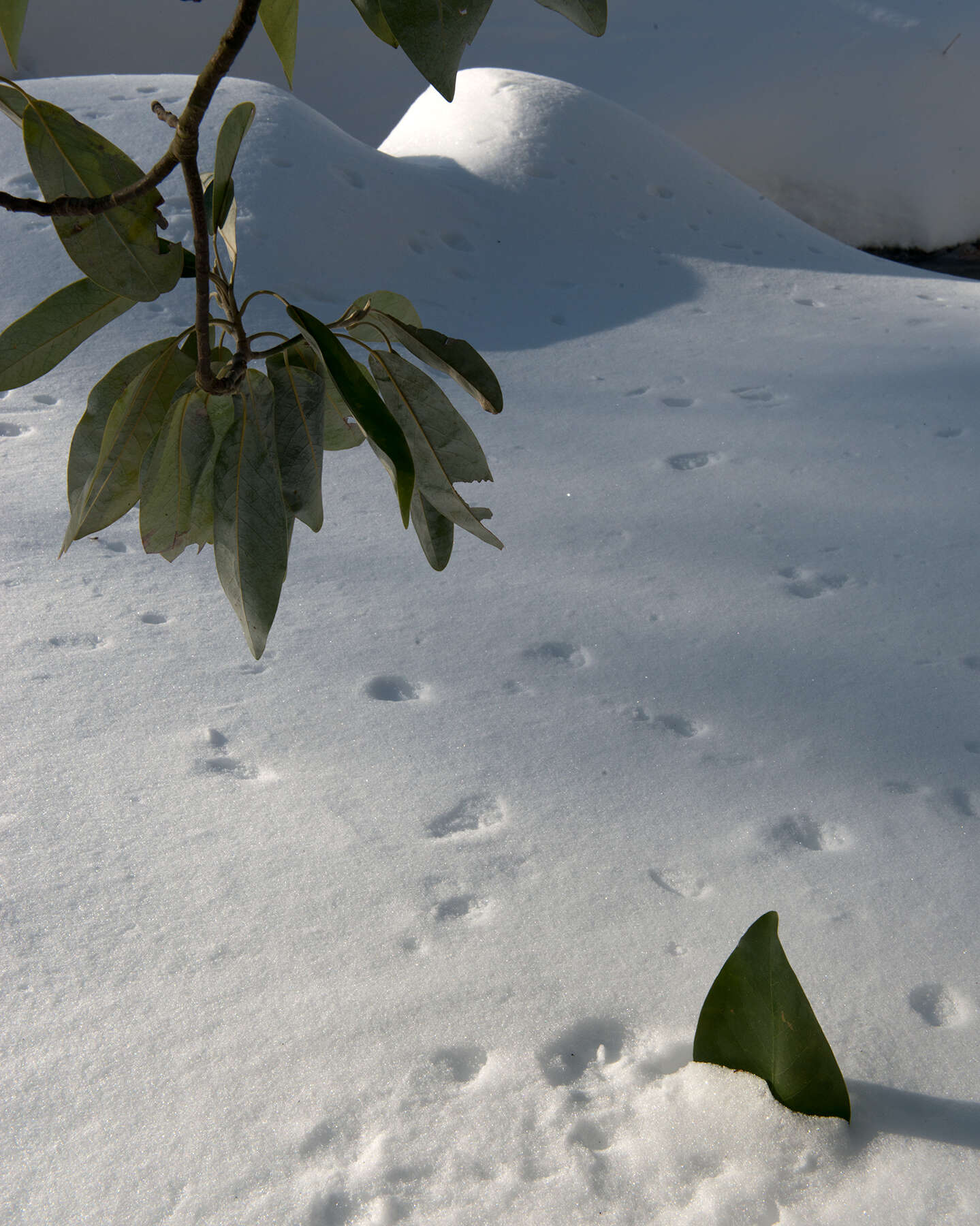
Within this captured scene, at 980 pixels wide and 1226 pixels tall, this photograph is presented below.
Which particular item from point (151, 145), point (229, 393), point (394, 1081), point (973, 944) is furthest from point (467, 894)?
point (151, 145)

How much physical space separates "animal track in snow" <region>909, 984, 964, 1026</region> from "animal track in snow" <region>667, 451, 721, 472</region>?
1113mm

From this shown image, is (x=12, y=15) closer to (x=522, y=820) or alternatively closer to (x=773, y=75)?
(x=522, y=820)

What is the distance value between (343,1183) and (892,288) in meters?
2.58

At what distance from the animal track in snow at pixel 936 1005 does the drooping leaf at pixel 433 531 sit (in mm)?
551

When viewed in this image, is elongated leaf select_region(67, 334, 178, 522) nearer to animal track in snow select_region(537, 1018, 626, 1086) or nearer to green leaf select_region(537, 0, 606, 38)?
green leaf select_region(537, 0, 606, 38)

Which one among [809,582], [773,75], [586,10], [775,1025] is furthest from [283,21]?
[773,75]

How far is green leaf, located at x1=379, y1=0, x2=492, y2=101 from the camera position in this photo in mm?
A: 393

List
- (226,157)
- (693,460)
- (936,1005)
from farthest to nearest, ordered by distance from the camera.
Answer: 1. (693,460)
2. (936,1005)
3. (226,157)

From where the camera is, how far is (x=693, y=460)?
186cm

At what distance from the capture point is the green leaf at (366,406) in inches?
20.6

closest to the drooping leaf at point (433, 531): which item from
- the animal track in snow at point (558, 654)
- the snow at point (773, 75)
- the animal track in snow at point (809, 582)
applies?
the animal track in snow at point (558, 654)

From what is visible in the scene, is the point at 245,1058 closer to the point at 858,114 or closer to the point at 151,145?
the point at 151,145

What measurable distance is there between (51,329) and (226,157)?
0.14 m

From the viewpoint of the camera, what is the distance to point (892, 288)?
106 inches
